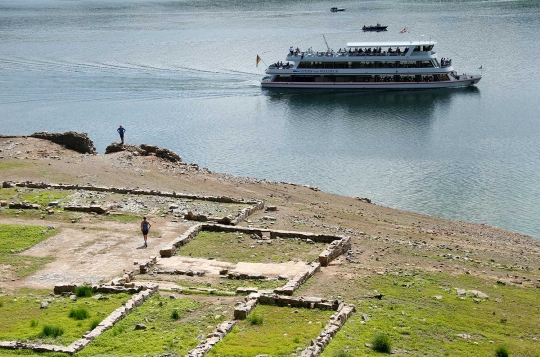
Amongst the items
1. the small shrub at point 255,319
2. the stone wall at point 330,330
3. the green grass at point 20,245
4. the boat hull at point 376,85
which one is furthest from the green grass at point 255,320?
the boat hull at point 376,85

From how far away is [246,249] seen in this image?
3906cm

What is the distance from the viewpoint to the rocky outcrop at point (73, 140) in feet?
207

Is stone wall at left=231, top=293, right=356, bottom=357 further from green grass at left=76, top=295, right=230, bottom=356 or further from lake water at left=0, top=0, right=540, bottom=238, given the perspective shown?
lake water at left=0, top=0, right=540, bottom=238

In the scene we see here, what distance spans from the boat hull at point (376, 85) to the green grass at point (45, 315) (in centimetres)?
7102

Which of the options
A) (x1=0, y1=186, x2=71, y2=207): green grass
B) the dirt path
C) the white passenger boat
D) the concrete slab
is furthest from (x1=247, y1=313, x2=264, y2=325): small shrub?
the white passenger boat

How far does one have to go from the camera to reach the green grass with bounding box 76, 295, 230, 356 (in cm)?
2720

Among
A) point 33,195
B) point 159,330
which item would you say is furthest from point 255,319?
point 33,195

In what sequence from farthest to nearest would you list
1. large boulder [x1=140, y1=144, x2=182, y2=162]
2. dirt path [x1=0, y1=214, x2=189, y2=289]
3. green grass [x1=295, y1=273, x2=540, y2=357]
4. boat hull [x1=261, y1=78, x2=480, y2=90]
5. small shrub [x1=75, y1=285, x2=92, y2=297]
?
boat hull [x1=261, y1=78, x2=480, y2=90], large boulder [x1=140, y1=144, x2=182, y2=162], dirt path [x1=0, y1=214, x2=189, y2=289], small shrub [x1=75, y1=285, x2=92, y2=297], green grass [x1=295, y1=273, x2=540, y2=357]

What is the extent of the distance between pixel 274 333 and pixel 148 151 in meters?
35.5

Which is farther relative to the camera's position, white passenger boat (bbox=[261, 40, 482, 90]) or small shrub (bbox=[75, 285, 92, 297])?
white passenger boat (bbox=[261, 40, 482, 90])

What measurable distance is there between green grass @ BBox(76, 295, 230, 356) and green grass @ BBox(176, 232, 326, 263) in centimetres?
632

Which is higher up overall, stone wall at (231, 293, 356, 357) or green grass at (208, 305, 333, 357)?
stone wall at (231, 293, 356, 357)

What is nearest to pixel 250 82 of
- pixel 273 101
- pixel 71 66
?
pixel 273 101

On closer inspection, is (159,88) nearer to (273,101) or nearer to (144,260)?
(273,101)
